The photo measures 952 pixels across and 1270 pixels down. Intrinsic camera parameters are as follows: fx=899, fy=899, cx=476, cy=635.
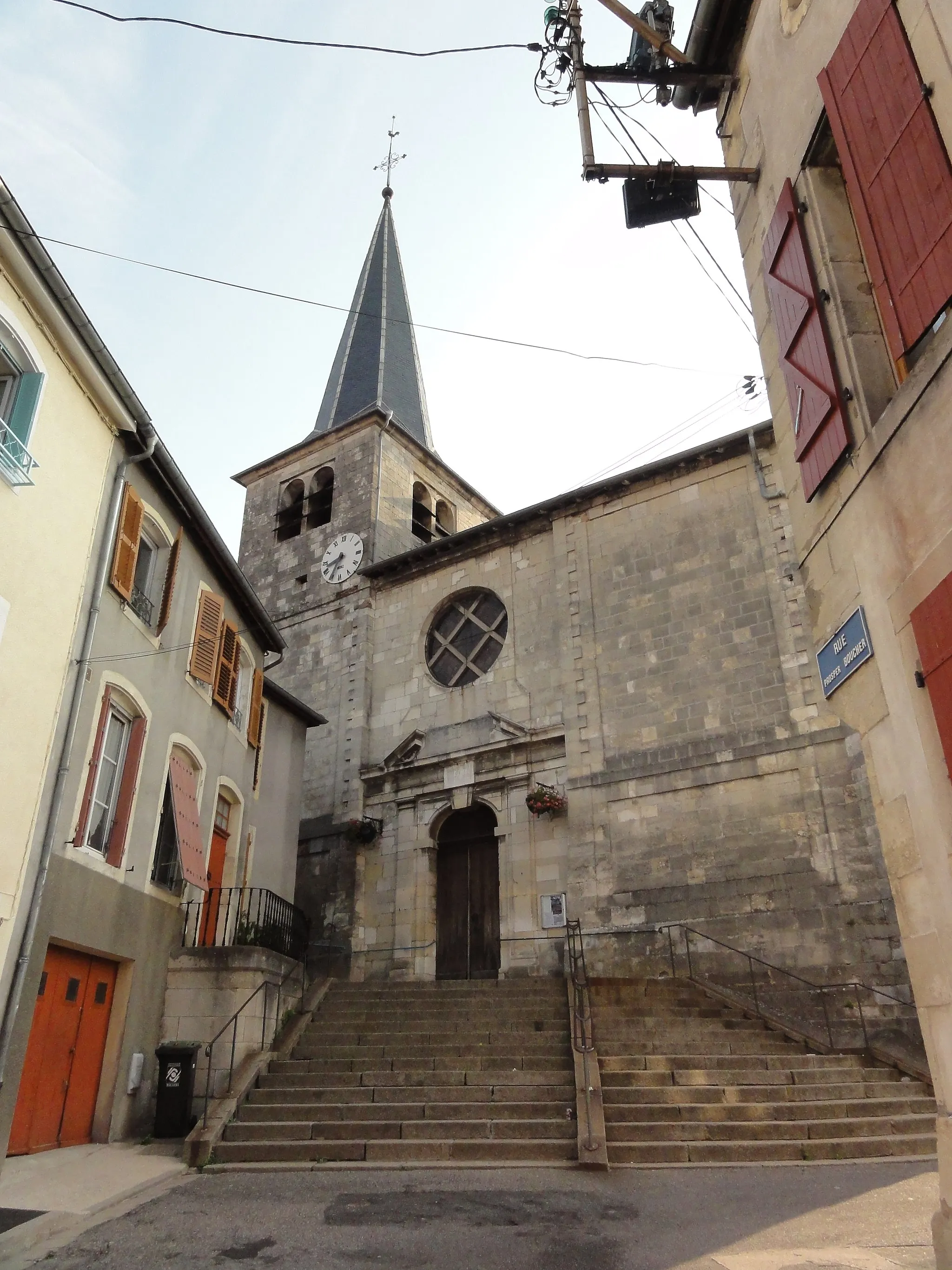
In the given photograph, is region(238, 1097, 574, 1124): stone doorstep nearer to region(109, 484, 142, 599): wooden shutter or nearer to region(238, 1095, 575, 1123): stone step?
region(238, 1095, 575, 1123): stone step

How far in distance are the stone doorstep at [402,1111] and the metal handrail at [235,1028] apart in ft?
1.71

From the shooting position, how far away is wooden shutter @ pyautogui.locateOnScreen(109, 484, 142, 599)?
9.49 meters

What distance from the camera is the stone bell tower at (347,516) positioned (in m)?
18.1

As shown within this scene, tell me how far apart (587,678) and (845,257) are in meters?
9.85

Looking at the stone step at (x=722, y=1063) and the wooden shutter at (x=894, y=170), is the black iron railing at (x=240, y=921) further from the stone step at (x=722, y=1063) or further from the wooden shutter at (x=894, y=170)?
the wooden shutter at (x=894, y=170)

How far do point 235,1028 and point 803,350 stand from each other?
8662 millimetres

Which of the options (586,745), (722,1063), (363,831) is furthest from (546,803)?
(722,1063)

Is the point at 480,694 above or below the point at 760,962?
above

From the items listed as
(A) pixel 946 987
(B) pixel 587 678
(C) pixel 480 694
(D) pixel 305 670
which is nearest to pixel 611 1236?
(A) pixel 946 987

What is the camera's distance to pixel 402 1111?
8.48 metres

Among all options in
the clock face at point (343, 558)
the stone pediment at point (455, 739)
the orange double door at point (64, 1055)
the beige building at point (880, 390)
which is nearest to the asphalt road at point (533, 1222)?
the beige building at point (880, 390)

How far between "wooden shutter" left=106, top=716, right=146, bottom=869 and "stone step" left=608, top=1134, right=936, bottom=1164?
5602mm

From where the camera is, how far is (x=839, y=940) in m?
11.2

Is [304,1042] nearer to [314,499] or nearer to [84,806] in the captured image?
[84,806]
